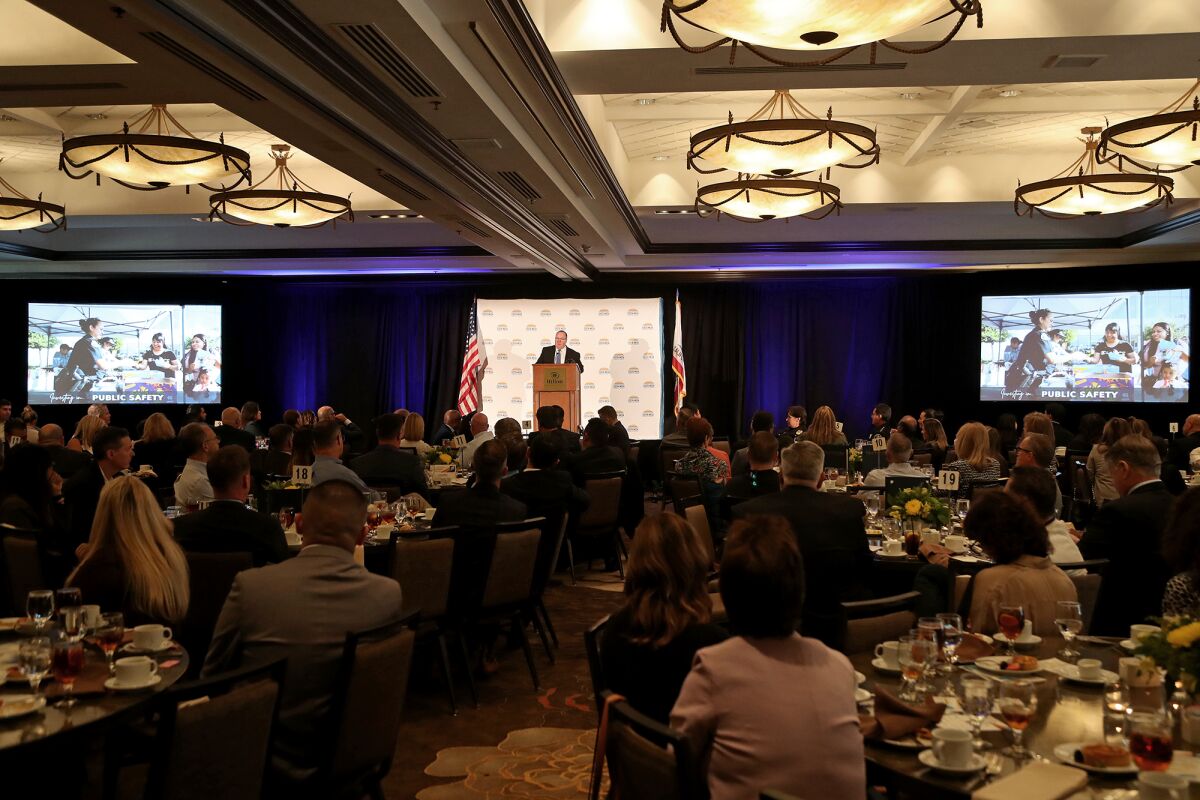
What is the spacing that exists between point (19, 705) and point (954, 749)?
2.36 meters

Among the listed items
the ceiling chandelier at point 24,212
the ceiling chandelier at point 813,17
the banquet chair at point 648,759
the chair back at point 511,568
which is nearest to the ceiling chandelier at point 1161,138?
the ceiling chandelier at point 813,17

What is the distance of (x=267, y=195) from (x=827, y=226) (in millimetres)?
8208

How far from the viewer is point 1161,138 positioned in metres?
7.05

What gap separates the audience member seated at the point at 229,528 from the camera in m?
4.52

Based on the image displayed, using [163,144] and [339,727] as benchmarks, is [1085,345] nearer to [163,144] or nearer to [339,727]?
[163,144]

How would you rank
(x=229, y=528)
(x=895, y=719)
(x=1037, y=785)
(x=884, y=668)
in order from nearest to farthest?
(x=1037, y=785) < (x=895, y=719) < (x=884, y=668) < (x=229, y=528)

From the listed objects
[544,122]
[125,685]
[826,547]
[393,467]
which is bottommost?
[125,685]

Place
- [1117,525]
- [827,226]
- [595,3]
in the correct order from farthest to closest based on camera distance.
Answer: [827,226] → [595,3] → [1117,525]

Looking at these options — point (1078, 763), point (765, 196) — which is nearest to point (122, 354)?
point (765, 196)

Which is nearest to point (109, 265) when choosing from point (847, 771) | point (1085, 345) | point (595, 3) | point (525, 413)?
point (525, 413)

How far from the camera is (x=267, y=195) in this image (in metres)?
9.15

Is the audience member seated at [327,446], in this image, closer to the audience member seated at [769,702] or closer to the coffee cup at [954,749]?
the audience member seated at [769,702]

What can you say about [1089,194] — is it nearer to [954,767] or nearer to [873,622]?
[873,622]

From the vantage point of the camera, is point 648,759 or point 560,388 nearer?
point 648,759
